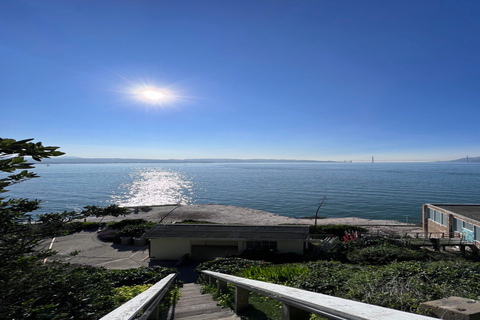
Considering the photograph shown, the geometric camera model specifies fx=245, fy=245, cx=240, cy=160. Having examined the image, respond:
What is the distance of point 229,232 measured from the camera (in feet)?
69.5

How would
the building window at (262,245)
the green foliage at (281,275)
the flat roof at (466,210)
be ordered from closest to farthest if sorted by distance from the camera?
the green foliage at (281,275)
the building window at (262,245)
the flat roof at (466,210)

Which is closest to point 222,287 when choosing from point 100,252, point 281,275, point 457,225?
point 281,275

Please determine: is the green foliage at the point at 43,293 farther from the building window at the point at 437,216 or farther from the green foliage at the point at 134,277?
the building window at the point at 437,216

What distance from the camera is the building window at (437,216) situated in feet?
81.6

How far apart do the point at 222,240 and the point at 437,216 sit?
23.5 metres

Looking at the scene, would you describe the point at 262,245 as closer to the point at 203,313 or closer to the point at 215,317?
the point at 203,313

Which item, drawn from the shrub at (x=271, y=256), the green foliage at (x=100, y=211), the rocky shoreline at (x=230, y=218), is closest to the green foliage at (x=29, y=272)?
the green foliage at (x=100, y=211)

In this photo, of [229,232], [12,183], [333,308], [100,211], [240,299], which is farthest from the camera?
[229,232]

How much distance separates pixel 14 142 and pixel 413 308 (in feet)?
19.3

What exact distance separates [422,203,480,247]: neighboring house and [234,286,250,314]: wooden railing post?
80.1ft

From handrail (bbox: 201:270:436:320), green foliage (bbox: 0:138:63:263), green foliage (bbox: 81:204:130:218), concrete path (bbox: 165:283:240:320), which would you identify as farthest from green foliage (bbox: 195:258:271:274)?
green foliage (bbox: 0:138:63:263)

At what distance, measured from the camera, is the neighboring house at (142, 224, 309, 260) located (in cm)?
1975

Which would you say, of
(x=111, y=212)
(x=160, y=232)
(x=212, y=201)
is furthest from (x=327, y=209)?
(x=111, y=212)

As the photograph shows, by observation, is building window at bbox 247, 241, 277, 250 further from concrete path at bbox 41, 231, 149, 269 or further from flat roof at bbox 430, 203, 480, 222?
flat roof at bbox 430, 203, 480, 222
